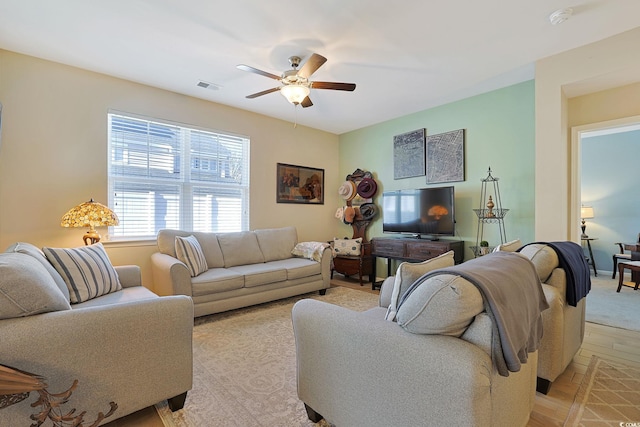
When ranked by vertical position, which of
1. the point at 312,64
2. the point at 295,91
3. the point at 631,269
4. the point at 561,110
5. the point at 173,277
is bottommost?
the point at 631,269

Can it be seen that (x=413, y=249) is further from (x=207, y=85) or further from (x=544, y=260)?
(x=207, y=85)

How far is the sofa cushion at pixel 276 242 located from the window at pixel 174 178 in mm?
437

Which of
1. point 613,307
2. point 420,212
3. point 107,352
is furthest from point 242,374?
point 613,307

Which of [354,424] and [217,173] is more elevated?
[217,173]

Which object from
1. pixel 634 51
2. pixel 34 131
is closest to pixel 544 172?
pixel 634 51

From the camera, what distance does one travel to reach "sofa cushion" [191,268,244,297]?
3031 mm

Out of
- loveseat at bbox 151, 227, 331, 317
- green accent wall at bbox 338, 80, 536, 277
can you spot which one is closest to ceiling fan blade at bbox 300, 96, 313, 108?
green accent wall at bbox 338, 80, 536, 277

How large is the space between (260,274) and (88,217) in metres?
1.82

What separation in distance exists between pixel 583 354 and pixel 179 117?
498 centimetres

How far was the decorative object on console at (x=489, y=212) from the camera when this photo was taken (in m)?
3.62

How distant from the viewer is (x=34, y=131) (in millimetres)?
3006

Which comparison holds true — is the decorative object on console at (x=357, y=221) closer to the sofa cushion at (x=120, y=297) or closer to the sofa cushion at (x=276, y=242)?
the sofa cushion at (x=276, y=242)

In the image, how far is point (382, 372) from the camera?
1.20 m

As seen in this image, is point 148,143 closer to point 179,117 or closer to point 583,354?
point 179,117
